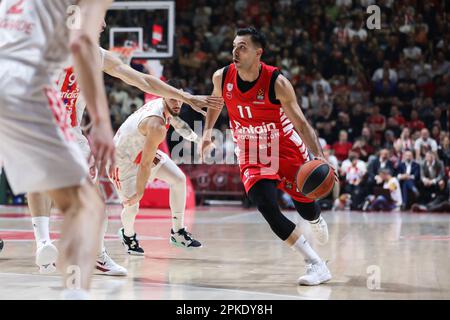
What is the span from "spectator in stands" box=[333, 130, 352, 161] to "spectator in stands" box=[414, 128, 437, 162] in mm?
1512

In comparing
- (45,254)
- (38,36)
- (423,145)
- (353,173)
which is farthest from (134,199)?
(423,145)

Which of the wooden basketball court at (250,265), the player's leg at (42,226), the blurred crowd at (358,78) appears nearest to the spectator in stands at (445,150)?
the blurred crowd at (358,78)

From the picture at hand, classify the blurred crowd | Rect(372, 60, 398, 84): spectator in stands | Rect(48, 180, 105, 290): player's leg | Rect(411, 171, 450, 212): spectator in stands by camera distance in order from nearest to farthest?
Rect(48, 180, 105, 290): player's leg < Rect(411, 171, 450, 212): spectator in stands < the blurred crowd < Rect(372, 60, 398, 84): spectator in stands

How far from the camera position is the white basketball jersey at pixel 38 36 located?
3348 mm

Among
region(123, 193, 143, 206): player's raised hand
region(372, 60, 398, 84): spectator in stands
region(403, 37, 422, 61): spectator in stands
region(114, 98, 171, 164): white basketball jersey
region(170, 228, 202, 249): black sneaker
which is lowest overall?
region(170, 228, 202, 249): black sneaker

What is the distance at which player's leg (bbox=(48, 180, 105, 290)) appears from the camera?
10.4 feet

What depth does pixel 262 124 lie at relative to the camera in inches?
243

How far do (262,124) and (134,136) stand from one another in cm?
186

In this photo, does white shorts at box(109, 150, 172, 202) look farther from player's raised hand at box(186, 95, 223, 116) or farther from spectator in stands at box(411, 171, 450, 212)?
spectator in stands at box(411, 171, 450, 212)

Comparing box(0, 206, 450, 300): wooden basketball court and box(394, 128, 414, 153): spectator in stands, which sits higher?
box(394, 128, 414, 153): spectator in stands

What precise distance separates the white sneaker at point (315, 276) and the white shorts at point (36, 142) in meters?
2.65

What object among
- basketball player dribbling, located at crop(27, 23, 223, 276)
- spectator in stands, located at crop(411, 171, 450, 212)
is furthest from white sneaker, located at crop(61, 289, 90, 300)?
spectator in stands, located at crop(411, 171, 450, 212)

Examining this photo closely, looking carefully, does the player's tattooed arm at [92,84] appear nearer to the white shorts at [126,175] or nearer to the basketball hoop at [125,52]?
the white shorts at [126,175]
